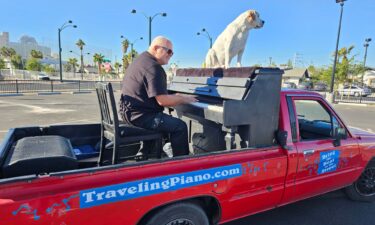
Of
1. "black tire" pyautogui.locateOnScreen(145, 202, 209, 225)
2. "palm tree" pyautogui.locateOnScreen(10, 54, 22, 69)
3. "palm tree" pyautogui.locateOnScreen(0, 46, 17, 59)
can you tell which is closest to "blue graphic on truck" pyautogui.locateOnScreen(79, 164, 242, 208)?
"black tire" pyautogui.locateOnScreen(145, 202, 209, 225)

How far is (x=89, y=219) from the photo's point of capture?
6.21 feet

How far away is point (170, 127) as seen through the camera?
2.83 m

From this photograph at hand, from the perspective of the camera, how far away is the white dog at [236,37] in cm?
434

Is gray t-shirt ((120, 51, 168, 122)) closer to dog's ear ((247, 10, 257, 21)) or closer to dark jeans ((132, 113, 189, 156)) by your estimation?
dark jeans ((132, 113, 189, 156))

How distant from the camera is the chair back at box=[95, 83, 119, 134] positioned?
2.40 meters

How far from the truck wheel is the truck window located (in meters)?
0.94

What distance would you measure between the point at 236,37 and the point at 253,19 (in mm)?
392

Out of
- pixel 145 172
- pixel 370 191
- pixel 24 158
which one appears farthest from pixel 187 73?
pixel 370 191

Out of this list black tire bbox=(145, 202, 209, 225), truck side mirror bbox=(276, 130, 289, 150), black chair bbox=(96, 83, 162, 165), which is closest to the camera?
black tire bbox=(145, 202, 209, 225)

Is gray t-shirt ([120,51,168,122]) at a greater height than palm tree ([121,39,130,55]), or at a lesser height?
lesser

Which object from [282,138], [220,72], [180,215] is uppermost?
[220,72]

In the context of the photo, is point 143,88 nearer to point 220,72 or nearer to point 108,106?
point 108,106

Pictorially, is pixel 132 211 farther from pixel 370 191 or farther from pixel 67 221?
pixel 370 191

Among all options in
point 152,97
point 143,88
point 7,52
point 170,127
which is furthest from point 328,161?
point 7,52
